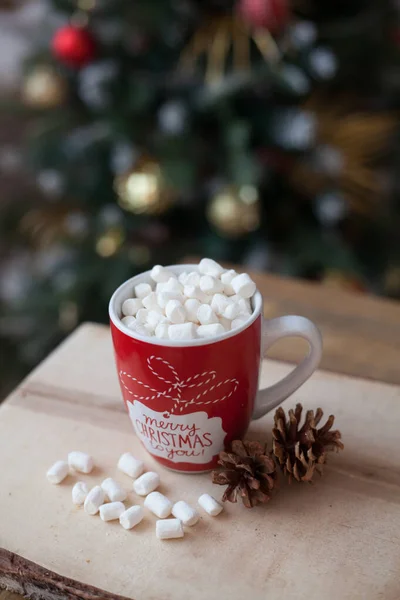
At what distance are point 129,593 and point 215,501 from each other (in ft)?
0.41

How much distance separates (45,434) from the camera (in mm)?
735

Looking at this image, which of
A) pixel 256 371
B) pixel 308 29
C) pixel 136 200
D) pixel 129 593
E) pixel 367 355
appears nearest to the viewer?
pixel 129 593

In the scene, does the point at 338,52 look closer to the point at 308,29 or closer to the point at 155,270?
the point at 308,29

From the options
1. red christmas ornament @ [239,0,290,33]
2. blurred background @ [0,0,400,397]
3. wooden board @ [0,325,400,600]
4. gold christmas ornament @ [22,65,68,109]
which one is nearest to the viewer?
wooden board @ [0,325,400,600]

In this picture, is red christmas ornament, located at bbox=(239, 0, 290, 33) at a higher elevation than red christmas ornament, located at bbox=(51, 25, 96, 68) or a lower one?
higher

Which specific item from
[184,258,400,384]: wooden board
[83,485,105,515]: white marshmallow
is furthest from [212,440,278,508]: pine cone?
[184,258,400,384]: wooden board

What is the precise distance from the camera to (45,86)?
1.35m

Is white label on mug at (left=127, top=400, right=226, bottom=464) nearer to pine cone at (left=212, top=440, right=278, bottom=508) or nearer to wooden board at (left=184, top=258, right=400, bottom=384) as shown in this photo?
pine cone at (left=212, top=440, right=278, bottom=508)

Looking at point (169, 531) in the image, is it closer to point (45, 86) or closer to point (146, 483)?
point (146, 483)

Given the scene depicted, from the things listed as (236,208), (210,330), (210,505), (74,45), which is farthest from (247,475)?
(74,45)

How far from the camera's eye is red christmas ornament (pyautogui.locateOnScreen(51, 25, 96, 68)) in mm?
1244

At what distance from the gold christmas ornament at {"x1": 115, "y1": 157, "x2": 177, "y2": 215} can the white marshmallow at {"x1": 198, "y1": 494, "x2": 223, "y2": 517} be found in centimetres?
79

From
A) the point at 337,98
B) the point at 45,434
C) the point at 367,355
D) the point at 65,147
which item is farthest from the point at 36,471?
the point at 337,98

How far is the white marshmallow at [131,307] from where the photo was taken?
0.64 m
